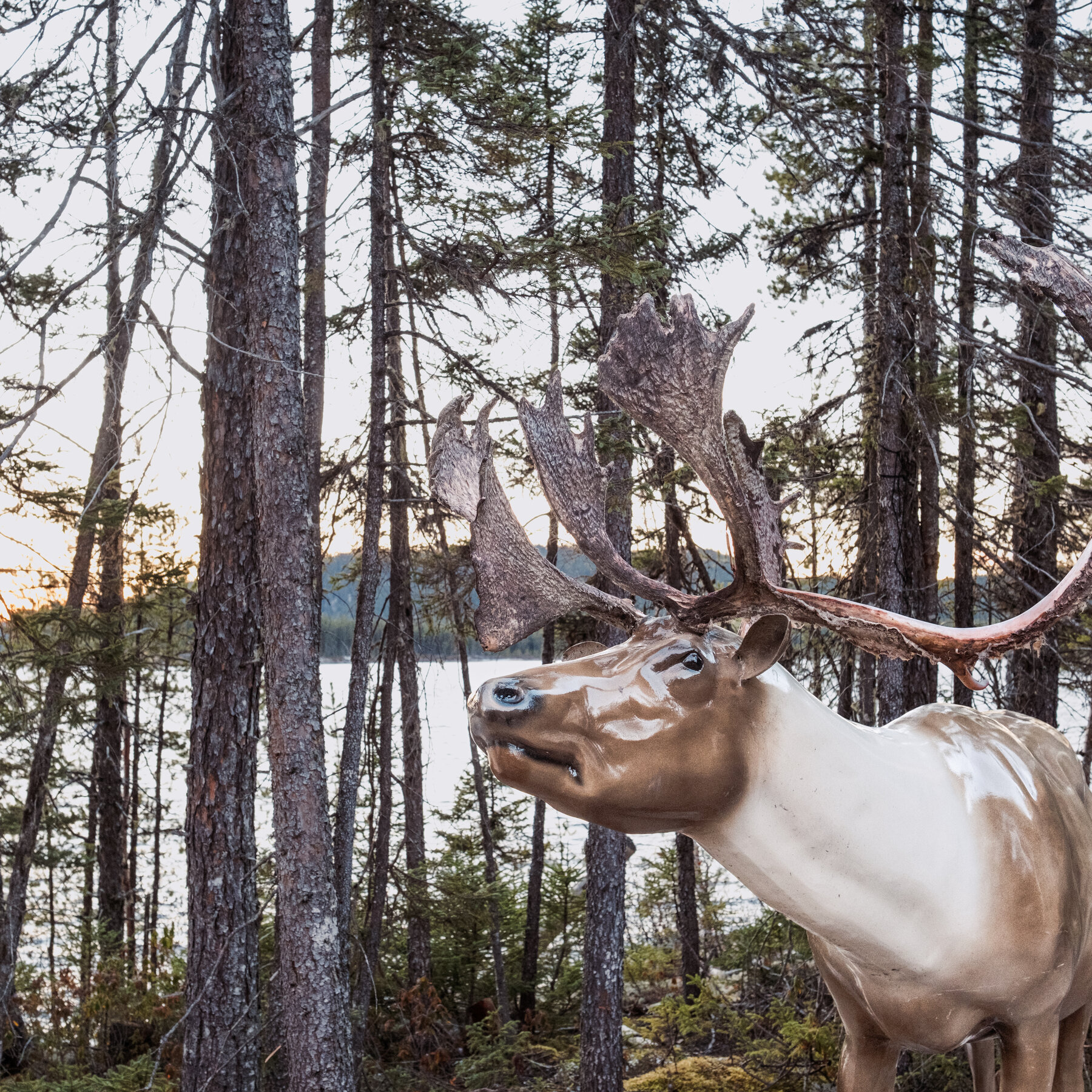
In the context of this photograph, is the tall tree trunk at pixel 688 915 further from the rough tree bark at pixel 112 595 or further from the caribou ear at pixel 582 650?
the caribou ear at pixel 582 650

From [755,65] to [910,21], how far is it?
5.64 feet

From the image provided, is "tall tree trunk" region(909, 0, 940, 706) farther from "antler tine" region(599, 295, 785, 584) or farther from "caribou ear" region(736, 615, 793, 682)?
"caribou ear" region(736, 615, 793, 682)

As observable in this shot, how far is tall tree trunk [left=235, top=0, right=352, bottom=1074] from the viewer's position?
4.41m

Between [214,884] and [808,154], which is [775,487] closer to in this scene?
[808,154]

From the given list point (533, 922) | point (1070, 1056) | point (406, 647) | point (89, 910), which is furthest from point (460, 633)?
point (1070, 1056)

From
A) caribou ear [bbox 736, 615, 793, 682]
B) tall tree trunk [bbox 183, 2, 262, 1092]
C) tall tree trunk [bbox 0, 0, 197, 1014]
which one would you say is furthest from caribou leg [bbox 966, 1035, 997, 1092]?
tall tree trunk [bbox 183, 2, 262, 1092]

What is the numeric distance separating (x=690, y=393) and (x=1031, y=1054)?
1.40 metres

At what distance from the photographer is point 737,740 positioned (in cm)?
178

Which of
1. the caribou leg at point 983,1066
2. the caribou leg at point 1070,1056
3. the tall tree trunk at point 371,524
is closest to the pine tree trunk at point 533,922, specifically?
the tall tree trunk at point 371,524

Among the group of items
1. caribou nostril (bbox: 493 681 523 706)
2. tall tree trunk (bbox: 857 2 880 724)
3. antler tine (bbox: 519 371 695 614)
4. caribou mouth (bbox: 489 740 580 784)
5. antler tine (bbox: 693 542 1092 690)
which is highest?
tall tree trunk (bbox: 857 2 880 724)

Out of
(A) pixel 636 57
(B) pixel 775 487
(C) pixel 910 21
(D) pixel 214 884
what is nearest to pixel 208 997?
(D) pixel 214 884

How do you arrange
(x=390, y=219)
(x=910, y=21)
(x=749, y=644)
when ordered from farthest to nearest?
(x=910, y=21)
(x=390, y=219)
(x=749, y=644)

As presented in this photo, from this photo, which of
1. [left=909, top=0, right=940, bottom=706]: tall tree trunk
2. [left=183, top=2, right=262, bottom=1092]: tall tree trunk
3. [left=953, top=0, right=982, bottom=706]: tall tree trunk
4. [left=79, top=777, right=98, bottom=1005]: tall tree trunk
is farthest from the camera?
[left=79, top=777, right=98, bottom=1005]: tall tree trunk

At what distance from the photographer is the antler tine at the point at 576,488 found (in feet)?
6.59
